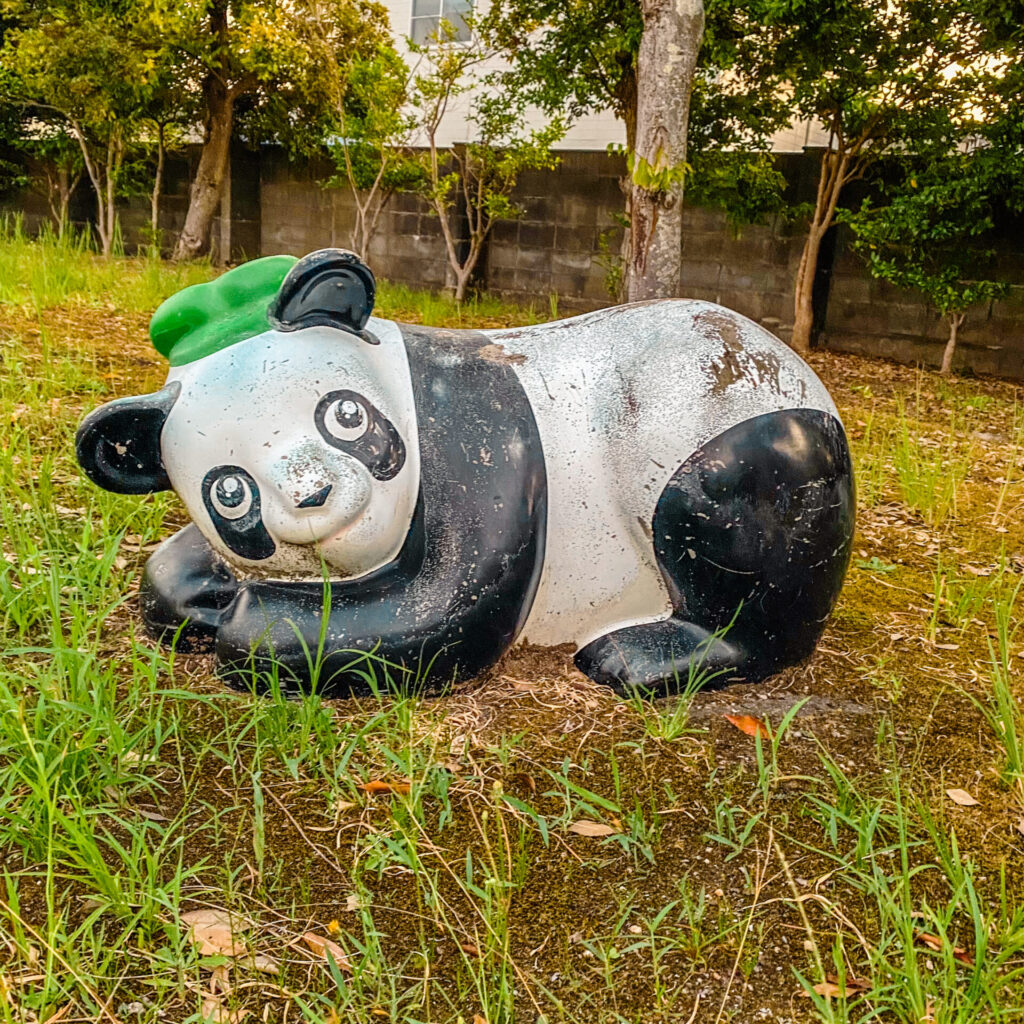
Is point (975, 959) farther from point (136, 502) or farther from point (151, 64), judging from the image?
point (151, 64)

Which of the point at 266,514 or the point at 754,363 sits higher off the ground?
the point at 754,363

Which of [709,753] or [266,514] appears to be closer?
[266,514]

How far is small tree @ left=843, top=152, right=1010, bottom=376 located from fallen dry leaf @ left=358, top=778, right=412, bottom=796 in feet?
19.9

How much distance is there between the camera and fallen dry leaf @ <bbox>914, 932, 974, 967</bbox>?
156 centimetres

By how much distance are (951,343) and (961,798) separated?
6.05 meters

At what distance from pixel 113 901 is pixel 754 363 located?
5.46ft

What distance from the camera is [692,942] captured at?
1.57m

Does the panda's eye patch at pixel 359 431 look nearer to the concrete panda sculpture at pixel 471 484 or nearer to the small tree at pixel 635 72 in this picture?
the concrete panda sculpture at pixel 471 484

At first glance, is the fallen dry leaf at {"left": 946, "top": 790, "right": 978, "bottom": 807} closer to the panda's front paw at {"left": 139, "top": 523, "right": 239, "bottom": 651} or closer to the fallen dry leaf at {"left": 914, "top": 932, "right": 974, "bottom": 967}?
the fallen dry leaf at {"left": 914, "top": 932, "right": 974, "bottom": 967}

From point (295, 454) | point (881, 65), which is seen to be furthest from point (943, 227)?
point (295, 454)

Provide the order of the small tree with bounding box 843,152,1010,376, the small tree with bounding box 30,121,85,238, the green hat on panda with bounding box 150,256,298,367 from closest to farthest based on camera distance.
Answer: the green hat on panda with bounding box 150,256,298,367 → the small tree with bounding box 843,152,1010,376 → the small tree with bounding box 30,121,85,238

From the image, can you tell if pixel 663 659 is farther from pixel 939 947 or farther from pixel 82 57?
pixel 82 57

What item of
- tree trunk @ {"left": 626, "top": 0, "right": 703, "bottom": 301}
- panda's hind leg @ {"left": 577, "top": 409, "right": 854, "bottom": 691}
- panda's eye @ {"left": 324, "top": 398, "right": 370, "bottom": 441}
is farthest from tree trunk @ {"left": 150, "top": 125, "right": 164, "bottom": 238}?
panda's hind leg @ {"left": 577, "top": 409, "right": 854, "bottom": 691}

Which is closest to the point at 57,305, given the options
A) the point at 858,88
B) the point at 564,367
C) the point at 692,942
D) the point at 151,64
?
the point at 151,64
